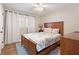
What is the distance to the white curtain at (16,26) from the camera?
994 mm

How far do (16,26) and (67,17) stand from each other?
0.79m

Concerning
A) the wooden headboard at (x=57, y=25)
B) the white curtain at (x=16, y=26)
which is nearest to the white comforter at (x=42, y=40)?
the wooden headboard at (x=57, y=25)

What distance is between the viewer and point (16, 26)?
1050 mm

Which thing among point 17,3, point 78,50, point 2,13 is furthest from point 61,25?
point 2,13

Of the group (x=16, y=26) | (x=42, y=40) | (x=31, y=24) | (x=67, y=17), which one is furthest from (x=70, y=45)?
(x=42, y=40)

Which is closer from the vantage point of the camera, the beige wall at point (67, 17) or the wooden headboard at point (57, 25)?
the beige wall at point (67, 17)

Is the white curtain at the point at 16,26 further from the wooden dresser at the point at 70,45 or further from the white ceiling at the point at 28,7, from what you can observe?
the wooden dresser at the point at 70,45

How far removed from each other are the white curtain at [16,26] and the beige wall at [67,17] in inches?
10.0

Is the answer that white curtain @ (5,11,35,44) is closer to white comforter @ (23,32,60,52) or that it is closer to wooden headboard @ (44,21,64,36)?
wooden headboard @ (44,21,64,36)

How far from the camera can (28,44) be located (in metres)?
1.73

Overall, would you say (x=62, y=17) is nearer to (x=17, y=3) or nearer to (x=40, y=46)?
(x=17, y=3)

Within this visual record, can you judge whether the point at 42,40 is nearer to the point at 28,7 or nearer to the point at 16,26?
the point at 16,26

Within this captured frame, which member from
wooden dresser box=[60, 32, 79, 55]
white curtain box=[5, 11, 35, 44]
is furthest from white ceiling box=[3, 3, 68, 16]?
wooden dresser box=[60, 32, 79, 55]

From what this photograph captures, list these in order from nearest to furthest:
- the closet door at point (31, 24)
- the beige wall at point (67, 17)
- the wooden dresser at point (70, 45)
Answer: the wooden dresser at point (70, 45) → the beige wall at point (67, 17) → the closet door at point (31, 24)
